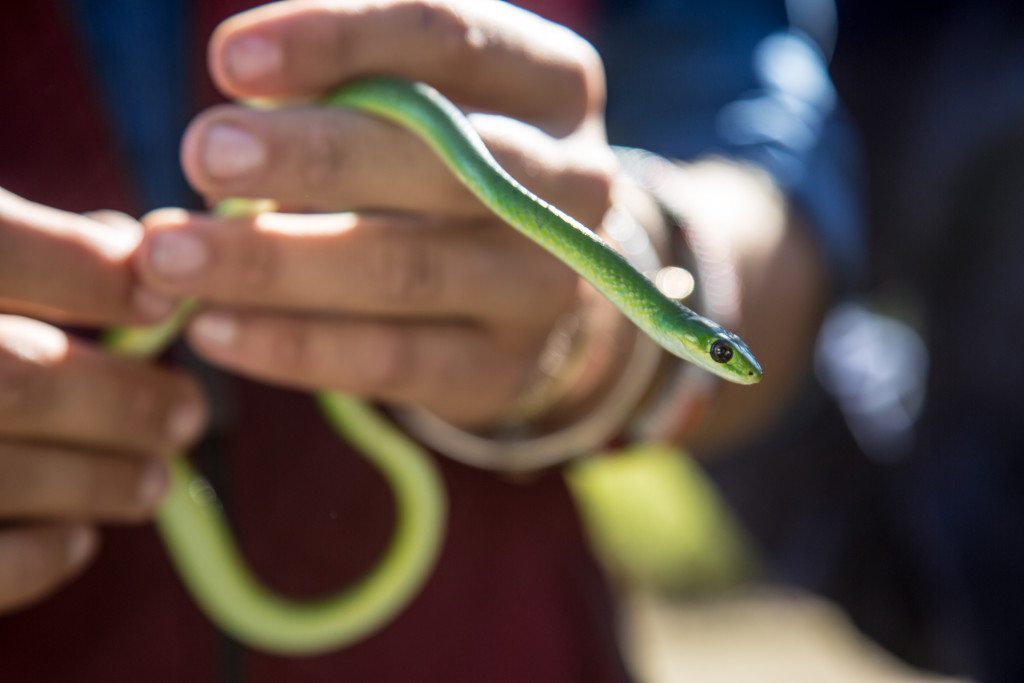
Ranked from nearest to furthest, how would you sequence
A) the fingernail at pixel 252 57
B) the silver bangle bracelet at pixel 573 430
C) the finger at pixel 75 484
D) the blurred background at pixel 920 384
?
1. the fingernail at pixel 252 57
2. the finger at pixel 75 484
3. the silver bangle bracelet at pixel 573 430
4. the blurred background at pixel 920 384

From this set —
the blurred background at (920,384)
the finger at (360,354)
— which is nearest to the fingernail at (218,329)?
the finger at (360,354)

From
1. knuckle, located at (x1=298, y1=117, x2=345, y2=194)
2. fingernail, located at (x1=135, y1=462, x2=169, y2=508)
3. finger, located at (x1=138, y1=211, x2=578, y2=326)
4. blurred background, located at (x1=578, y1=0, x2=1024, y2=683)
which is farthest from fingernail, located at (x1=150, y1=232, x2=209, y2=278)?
blurred background, located at (x1=578, y1=0, x2=1024, y2=683)

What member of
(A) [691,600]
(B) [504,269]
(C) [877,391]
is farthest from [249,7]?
(A) [691,600]

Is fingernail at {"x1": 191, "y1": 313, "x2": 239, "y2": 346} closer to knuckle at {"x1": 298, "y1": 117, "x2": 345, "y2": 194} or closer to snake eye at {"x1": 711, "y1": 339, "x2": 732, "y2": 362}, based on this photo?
knuckle at {"x1": 298, "y1": 117, "x2": 345, "y2": 194}

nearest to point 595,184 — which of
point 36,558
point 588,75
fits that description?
point 588,75

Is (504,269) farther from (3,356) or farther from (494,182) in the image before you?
(3,356)

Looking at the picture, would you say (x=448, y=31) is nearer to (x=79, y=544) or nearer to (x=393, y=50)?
(x=393, y=50)

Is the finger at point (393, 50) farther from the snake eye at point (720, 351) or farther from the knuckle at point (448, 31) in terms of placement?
the snake eye at point (720, 351)
